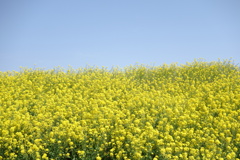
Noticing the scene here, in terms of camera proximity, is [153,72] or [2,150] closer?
[2,150]

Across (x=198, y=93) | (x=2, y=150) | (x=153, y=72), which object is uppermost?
(x=153, y=72)

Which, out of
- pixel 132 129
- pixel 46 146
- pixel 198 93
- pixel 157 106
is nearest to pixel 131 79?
pixel 198 93

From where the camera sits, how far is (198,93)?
10.1 metres

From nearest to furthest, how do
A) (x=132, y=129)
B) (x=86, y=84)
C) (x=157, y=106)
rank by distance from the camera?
(x=132, y=129) → (x=157, y=106) → (x=86, y=84)

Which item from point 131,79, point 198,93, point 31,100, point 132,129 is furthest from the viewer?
point 131,79

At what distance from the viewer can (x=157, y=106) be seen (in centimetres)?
838

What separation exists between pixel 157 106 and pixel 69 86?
4.69 m

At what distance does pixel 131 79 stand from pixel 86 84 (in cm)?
238

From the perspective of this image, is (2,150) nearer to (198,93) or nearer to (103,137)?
(103,137)

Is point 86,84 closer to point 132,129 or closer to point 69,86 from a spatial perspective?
point 69,86

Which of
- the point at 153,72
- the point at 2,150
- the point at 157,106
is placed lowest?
the point at 2,150

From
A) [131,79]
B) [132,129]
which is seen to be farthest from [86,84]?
[132,129]

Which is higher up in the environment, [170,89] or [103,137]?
[170,89]

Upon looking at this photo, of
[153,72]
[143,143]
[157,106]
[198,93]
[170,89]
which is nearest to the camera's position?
[143,143]
